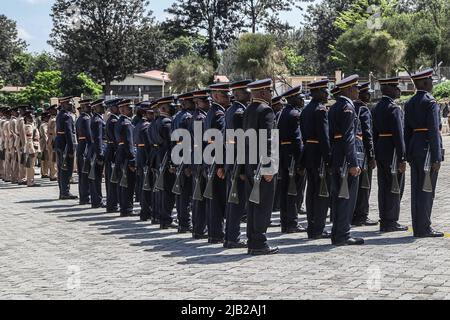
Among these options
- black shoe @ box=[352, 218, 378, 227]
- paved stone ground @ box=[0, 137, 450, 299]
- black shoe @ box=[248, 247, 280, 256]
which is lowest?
paved stone ground @ box=[0, 137, 450, 299]

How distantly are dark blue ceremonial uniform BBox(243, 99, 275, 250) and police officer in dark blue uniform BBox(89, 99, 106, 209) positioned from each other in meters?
6.35

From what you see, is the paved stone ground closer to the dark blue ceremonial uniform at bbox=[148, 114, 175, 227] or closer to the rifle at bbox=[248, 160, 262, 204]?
the dark blue ceremonial uniform at bbox=[148, 114, 175, 227]

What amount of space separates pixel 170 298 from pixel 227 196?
10.2 ft

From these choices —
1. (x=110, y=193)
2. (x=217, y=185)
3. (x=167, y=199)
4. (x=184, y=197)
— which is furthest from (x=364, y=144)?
(x=110, y=193)

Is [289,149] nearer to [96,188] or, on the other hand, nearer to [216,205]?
[216,205]

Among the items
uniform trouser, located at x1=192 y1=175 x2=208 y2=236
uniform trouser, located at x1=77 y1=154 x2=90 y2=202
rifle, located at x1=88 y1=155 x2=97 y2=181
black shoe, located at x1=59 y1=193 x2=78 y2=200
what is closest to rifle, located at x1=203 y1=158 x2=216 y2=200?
uniform trouser, located at x1=192 y1=175 x2=208 y2=236

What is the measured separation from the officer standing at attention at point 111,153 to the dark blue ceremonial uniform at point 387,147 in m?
5.38

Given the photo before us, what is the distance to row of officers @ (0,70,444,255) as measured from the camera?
32.5 ft

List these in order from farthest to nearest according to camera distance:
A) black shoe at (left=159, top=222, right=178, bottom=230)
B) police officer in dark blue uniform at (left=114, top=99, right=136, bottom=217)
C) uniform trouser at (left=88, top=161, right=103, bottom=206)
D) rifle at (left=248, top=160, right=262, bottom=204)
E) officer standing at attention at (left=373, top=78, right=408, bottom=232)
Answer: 1. uniform trouser at (left=88, top=161, right=103, bottom=206)
2. police officer in dark blue uniform at (left=114, top=99, right=136, bottom=217)
3. black shoe at (left=159, top=222, right=178, bottom=230)
4. officer standing at attention at (left=373, top=78, right=408, bottom=232)
5. rifle at (left=248, top=160, right=262, bottom=204)

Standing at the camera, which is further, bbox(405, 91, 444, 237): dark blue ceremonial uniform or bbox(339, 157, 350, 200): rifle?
bbox(405, 91, 444, 237): dark blue ceremonial uniform

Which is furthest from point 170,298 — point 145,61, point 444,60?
point 145,61

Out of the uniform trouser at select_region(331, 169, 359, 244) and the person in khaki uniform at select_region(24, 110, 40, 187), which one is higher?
the person in khaki uniform at select_region(24, 110, 40, 187)

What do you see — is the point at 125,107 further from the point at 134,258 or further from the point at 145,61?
the point at 145,61

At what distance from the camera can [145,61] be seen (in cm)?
6688
